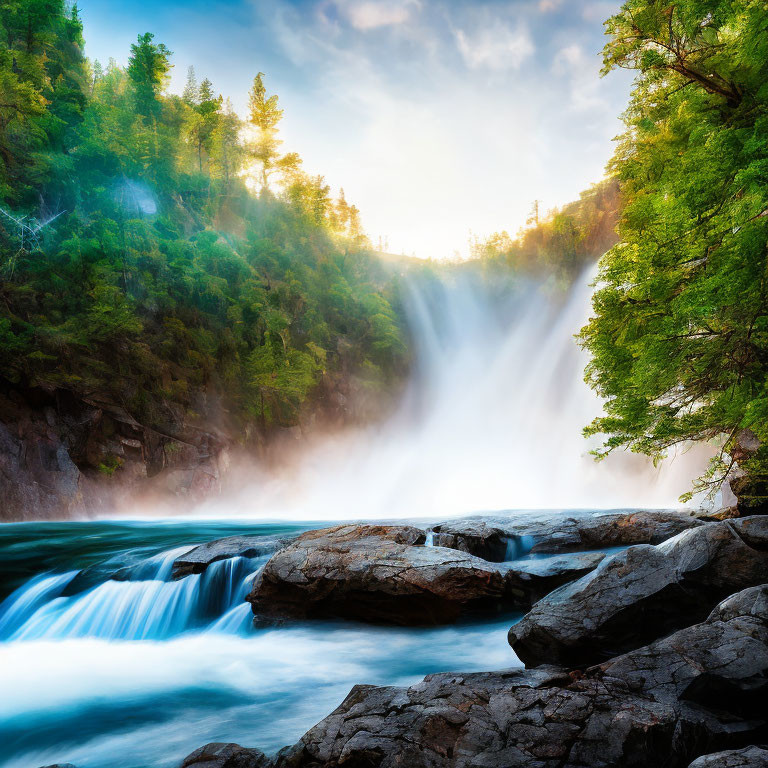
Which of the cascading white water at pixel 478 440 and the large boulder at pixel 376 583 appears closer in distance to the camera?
the large boulder at pixel 376 583

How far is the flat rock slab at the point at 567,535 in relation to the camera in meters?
8.84

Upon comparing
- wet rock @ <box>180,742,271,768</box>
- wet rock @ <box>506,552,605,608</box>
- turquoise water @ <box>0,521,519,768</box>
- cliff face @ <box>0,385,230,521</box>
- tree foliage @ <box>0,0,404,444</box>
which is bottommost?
turquoise water @ <box>0,521,519,768</box>

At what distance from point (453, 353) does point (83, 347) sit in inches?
1074

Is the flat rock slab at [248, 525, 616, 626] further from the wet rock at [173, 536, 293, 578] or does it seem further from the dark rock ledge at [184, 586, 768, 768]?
the dark rock ledge at [184, 586, 768, 768]

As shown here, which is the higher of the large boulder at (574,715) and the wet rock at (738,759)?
the wet rock at (738,759)

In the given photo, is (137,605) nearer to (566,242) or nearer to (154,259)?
(154,259)

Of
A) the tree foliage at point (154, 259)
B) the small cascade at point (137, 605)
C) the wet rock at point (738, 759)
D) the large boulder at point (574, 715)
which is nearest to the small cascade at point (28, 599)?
the small cascade at point (137, 605)

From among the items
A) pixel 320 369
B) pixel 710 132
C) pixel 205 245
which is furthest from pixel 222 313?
pixel 710 132

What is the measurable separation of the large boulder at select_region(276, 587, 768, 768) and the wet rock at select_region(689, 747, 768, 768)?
43 centimetres

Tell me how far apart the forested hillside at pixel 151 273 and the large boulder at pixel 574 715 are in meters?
18.0

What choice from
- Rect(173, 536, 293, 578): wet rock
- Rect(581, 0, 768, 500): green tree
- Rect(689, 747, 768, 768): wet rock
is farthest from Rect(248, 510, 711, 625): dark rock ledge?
Rect(689, 747, 768, 768): wet rock

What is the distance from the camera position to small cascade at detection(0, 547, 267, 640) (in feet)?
25.1

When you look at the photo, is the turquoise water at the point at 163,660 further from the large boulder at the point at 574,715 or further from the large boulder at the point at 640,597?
the large boulder at the point at 574,715

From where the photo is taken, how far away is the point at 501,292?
43.9 meters
